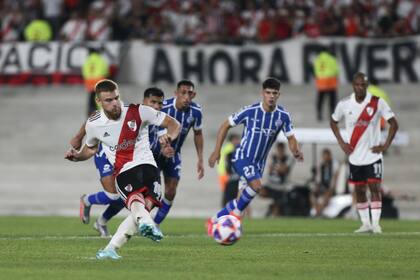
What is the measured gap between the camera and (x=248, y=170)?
62.7 feet

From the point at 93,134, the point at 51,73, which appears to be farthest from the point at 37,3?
the point at 93,134

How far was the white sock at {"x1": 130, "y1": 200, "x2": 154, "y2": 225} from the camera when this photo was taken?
13.1 meters

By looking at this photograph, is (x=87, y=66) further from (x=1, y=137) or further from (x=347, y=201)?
(x=347, y=201)

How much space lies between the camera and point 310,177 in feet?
107

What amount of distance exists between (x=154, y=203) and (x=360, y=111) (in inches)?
290

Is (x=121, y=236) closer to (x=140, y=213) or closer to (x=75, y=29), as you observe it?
(x=140, y=213)

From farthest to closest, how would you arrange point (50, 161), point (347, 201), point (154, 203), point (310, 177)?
point (50, 161) < point (310, 177) < point (347, 201) < point (154, 203)

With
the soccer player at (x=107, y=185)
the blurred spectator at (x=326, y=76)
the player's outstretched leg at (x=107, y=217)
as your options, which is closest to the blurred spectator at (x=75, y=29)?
the blurred spectator at (x=326, y=76)

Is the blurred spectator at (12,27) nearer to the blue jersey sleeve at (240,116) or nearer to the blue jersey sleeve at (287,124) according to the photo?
the blue jersey sleeve at (240,116)

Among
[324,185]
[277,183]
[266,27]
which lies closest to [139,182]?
[324,185]

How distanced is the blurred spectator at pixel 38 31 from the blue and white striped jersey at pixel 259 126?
1959 centimetres

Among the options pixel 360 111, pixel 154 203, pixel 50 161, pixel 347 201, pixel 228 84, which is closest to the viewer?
pixel 154 203

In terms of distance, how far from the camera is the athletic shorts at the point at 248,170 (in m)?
19.0

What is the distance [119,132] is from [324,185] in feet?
53.1
